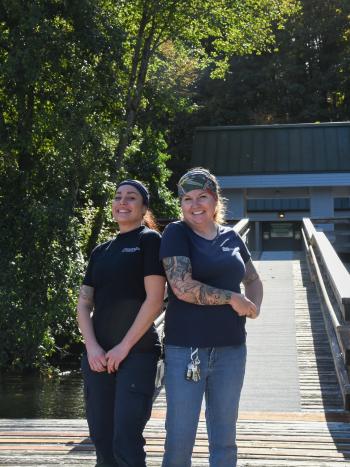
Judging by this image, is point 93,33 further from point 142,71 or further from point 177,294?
point 177,294

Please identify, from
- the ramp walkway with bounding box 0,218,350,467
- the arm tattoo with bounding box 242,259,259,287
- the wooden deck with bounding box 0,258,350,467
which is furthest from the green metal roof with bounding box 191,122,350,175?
the arm tattoo with bounding box 242,259,259,287

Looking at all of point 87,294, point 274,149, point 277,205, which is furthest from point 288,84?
point 87,294

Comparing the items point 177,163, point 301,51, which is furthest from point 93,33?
point 301,51

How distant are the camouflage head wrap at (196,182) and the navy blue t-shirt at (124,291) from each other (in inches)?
11.7

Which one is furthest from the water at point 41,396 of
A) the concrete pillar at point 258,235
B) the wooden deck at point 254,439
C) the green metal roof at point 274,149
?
the concrete pillar at point 258,235

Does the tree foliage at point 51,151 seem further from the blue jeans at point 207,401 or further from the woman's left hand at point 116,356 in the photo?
the blue jeans at point 207,401

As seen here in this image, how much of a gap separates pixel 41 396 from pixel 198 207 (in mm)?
11619

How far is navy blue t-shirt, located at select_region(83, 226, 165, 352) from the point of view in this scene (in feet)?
13.5

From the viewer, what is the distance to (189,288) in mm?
3871

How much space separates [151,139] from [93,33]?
36.4 feet

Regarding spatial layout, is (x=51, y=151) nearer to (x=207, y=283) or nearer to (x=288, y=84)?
(x=207, y=283)

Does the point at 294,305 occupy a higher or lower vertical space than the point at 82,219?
lower

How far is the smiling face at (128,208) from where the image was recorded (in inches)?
169

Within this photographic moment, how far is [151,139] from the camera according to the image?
95.3 ft
